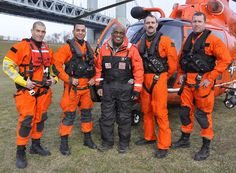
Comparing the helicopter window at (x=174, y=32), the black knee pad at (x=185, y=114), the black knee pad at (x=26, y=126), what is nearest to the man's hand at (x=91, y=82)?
the black knee pad at (x=26, y=126)

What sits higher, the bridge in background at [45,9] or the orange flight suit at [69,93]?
the bridge in background at [45,9]

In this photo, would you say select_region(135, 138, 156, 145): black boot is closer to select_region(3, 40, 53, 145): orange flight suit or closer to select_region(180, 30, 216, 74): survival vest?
select_region(180, 30, 216, 74): survival vest

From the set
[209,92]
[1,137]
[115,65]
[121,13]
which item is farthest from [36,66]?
[121,13]

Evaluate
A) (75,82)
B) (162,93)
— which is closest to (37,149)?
(75,82)

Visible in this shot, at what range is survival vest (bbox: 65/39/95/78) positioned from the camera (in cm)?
370

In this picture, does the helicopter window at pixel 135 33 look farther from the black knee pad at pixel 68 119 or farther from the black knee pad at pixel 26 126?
the black knee pad at pixel 26 126

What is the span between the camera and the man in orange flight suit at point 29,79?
10.8ft

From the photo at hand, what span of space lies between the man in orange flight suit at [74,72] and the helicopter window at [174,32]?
1.65 m

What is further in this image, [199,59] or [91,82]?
[91,82]

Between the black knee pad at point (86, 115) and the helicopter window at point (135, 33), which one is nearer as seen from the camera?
the black knee pad at point (86, 115)

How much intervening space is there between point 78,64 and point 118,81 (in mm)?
634

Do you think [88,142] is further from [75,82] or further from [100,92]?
[75,82]

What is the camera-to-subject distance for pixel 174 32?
4.77 m

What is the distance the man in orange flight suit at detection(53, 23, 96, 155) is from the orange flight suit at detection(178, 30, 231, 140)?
1421mm
